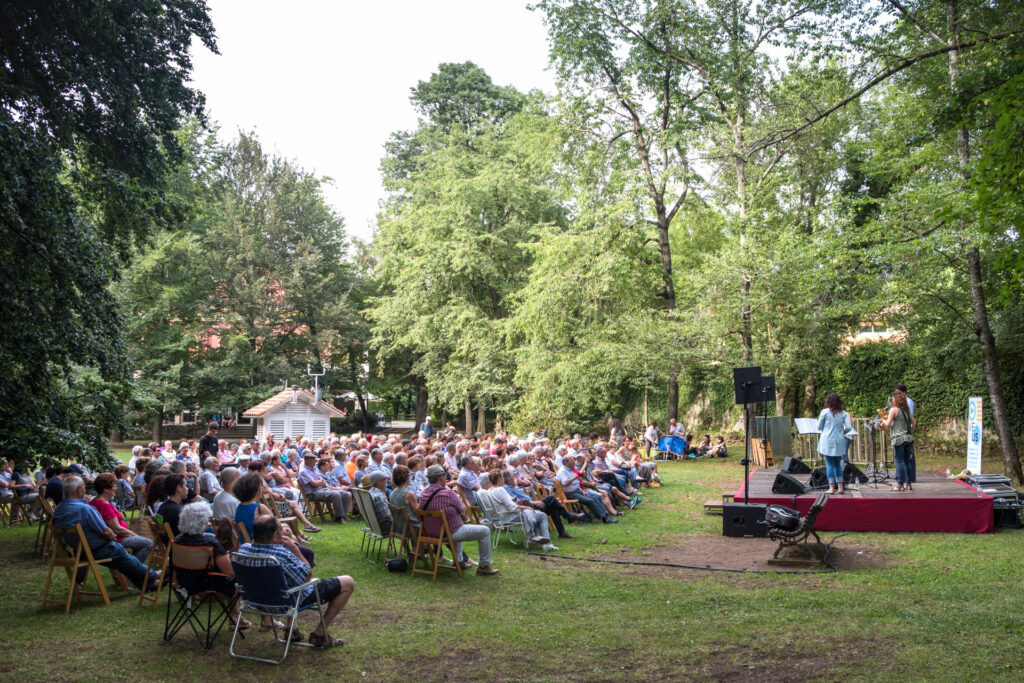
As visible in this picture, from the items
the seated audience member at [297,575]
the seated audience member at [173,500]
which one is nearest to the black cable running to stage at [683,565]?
the seated audience member at [297,575]

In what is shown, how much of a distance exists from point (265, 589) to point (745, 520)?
7268 millimetres

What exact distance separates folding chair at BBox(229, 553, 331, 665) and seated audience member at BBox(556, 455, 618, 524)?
6850mm

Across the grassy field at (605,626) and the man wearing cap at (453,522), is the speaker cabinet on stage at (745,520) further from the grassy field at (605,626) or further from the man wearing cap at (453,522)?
the man wearing cap at (453,522)

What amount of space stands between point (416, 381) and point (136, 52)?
27.4 meters

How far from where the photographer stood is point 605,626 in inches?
250

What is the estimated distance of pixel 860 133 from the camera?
2989 cm

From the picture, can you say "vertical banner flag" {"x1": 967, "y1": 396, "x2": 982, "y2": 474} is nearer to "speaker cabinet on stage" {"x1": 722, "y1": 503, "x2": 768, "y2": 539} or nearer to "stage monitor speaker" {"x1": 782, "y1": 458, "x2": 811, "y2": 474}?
"stage monitor speaker" {"x1": 782, "y1": 458, "x2": 811, "y2": 474}

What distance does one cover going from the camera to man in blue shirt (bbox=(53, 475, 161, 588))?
6.64 m

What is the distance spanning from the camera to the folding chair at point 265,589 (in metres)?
5.28

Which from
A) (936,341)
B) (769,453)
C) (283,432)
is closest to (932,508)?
(769,453)

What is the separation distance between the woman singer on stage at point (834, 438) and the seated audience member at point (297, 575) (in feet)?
25.6

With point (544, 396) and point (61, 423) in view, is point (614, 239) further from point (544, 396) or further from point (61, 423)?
point (61, 423)

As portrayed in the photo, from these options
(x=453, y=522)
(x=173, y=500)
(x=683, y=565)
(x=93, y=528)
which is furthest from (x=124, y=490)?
(x=683, y=565)

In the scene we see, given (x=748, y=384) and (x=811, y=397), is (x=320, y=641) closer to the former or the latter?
(x=748, y=384)
